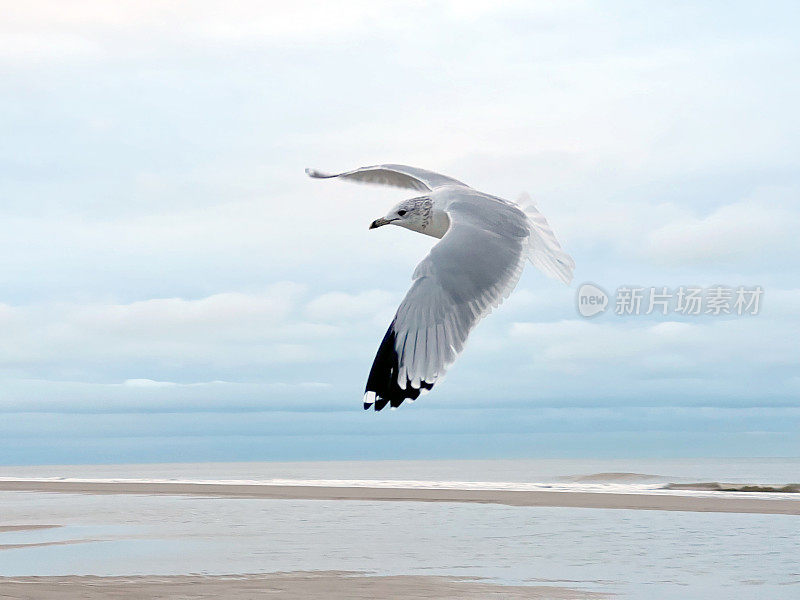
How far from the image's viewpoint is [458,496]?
27.8 m

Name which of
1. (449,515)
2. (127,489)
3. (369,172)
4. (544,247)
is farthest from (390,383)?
(127,489)

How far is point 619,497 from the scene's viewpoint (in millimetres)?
Answer: 26891

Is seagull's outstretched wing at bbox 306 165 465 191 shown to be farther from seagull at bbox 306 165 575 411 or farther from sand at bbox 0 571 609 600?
sand at bbox 0 571 609 600

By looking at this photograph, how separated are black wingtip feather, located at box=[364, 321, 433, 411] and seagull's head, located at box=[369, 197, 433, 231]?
2.95 m

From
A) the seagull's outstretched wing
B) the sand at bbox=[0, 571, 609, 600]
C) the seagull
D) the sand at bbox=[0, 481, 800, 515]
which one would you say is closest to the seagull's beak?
the seagull

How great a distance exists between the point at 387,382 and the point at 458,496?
2214 centimetres

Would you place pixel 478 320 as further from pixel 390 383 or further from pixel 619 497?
pixel 619 497

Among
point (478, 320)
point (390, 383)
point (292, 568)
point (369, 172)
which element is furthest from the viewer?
point (292, 568)

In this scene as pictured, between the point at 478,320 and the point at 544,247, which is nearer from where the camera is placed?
the point at 478,320

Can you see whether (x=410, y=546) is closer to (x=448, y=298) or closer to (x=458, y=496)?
(x=448, y=298)

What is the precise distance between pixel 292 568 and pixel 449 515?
27.0 ft

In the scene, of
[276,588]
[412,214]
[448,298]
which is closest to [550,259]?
[412,214]

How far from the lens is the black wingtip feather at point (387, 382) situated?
6.13 meters

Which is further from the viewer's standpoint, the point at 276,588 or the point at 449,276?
the point at 276,588
